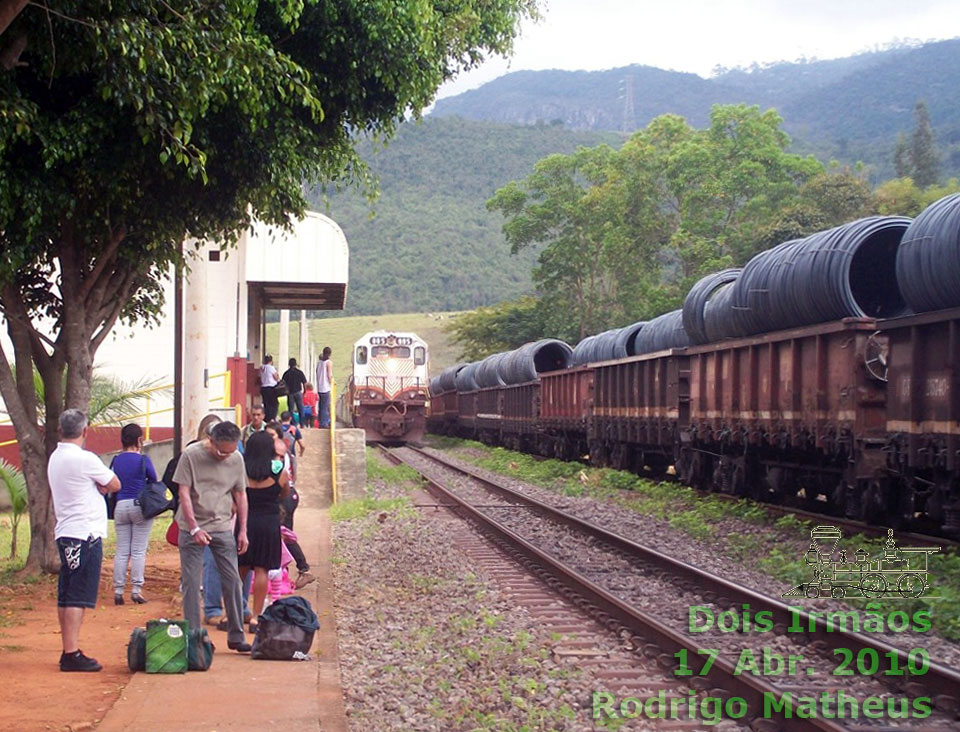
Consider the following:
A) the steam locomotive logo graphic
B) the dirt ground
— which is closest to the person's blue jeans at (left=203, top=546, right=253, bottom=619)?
the dirt ground

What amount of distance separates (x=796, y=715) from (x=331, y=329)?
406 feet

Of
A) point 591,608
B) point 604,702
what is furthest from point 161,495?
point 604,702

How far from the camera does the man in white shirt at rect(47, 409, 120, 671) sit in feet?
26.0

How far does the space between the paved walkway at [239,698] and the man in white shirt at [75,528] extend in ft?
2.03

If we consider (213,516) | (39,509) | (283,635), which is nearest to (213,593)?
(213,516)

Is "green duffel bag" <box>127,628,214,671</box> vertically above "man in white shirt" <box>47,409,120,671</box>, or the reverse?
"man in white shirt" <box>47,409,120,671</box>

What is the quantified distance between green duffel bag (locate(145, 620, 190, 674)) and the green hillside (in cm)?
9540

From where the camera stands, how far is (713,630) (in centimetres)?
914

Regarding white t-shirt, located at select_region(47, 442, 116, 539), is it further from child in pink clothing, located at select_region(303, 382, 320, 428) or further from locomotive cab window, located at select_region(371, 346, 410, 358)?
locomotive cab window, located at select_region(371, 346, 410, 358)

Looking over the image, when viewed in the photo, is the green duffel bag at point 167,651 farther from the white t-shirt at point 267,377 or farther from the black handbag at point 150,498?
the white t-shirt at point 267,377

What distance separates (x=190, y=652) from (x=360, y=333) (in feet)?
373

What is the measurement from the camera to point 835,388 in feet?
45.3

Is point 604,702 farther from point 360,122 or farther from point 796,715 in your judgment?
point 360,122

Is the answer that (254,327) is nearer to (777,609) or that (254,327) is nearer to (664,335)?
(664,335)
